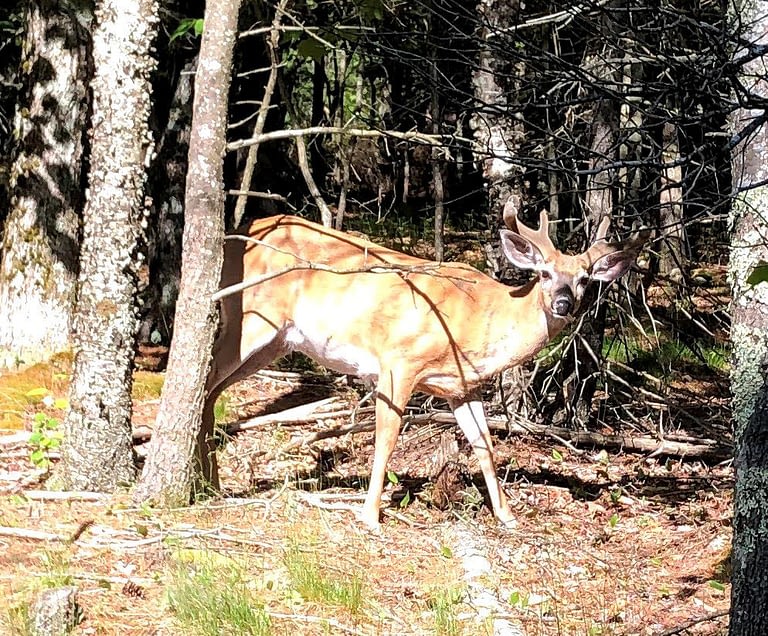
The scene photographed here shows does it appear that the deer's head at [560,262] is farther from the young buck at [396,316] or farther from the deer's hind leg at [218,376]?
the deer's hind leg at [218,376]

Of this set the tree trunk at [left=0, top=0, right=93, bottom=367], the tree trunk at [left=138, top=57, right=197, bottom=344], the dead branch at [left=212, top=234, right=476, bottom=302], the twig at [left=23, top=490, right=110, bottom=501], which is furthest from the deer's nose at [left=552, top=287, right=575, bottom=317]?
the tree trunk at [left=138, top=57, right=197, bottom=344]

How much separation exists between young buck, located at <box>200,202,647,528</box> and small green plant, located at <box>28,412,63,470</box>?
94 cm

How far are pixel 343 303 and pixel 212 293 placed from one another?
139 centimetres

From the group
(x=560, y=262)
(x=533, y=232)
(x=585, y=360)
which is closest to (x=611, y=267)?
(x=560, y=262)

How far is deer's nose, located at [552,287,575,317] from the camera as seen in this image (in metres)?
6.93

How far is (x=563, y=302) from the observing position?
6934 mm

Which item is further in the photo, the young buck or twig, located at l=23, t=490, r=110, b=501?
the young buck

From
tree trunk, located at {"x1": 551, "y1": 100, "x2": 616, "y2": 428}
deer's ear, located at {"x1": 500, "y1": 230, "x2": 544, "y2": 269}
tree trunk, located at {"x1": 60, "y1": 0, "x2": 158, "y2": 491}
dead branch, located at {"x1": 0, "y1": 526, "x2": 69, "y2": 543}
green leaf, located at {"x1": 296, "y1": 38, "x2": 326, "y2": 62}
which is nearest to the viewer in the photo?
dead branch, located at {"x1": 0, "y1": 526, "x2": 69, "y2": 543}

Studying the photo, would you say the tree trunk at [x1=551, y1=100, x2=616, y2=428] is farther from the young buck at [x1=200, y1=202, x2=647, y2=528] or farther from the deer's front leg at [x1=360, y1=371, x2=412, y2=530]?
the deer's front leg at [x1=360, y1=371, x2=412, y2=530]

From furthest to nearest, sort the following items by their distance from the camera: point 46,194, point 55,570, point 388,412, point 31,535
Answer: point 46,194 < point 388,412 < point 31,535 < point 55,570

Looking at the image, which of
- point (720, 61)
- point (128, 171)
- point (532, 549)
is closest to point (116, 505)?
point (128, 171)

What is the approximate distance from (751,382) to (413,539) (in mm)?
2869

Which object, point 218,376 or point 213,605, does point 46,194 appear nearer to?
point 218,376

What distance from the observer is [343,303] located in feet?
25.0
